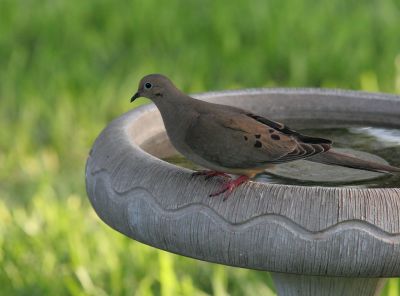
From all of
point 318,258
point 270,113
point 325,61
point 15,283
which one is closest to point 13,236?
point 15,283

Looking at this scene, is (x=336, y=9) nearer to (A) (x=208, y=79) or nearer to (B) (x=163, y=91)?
(A) (x=208, y=79)

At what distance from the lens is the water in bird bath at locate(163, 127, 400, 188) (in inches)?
119

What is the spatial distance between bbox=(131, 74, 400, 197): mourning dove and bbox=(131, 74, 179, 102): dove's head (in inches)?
8.3

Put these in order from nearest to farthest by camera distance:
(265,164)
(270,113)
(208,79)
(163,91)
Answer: (265,164) < (163,91) < (270,113) < (208,79)

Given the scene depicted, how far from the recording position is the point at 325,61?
280 inches

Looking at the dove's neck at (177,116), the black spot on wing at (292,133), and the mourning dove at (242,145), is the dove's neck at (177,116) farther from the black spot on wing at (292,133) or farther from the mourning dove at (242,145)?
the black spot on wing at (292,133)

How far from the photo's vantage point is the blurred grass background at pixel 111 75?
4742 millimetres

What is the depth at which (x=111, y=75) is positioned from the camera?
23.4 ft

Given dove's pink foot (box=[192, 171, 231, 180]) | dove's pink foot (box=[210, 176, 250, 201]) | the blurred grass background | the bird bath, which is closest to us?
the bird bath

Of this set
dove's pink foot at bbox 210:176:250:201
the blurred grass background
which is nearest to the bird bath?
dove's pink foot at bbox 210:176:250:201

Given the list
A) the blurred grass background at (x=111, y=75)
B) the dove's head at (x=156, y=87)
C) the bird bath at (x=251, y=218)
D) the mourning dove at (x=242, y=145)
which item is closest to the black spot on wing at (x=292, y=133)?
the mourning dove at (x=242, y=145)

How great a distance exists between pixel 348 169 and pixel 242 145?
1.90 ft

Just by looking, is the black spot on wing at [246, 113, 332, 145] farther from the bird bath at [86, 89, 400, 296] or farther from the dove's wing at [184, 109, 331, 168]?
the bird bath at [86, 89, 400, 296]

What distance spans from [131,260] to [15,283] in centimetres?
61
